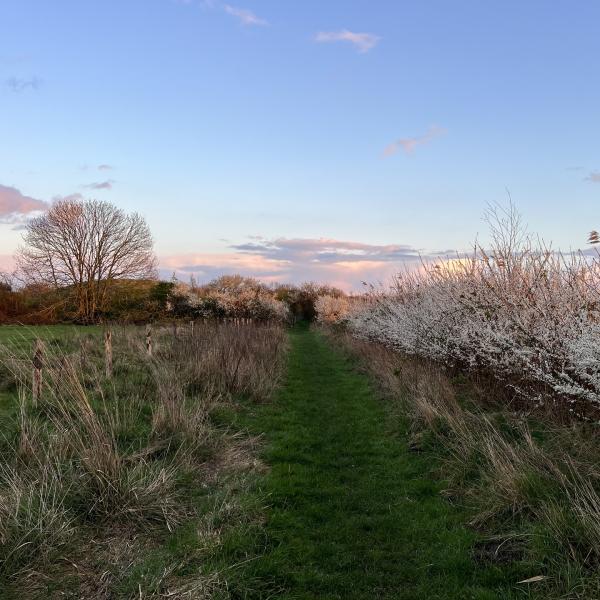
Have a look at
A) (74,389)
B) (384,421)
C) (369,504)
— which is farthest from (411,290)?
(74,389)

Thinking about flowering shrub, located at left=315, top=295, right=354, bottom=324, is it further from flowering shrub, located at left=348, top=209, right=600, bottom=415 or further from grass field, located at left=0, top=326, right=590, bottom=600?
grass field, located at left=0, top=326, right=590, bottom=600

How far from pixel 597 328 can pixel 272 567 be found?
369 centimetres

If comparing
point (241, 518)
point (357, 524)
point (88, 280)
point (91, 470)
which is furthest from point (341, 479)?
point (88, 280)

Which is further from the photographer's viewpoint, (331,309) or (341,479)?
(331,309)

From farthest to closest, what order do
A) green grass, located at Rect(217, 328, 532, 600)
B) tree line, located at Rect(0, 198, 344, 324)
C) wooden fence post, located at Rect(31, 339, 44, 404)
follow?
tree line, located at Rect(0, 198, 344, 324)
wooden fence post, located at Rect(31, 339, 44, 404)
green grass, located at Rect(217, 328, 532, 600)

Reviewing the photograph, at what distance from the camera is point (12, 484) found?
4.17 meters

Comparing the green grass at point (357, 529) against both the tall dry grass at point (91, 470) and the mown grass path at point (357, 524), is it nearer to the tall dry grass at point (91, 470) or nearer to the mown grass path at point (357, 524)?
the mown grass path at point (357, 524)

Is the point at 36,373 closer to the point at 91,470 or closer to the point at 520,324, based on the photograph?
the point at 91,470

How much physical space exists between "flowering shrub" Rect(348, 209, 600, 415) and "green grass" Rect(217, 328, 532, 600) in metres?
1.67

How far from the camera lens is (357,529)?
15.4 feet

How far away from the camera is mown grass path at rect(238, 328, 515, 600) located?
3.72 meters

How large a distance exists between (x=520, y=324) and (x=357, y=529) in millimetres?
3540

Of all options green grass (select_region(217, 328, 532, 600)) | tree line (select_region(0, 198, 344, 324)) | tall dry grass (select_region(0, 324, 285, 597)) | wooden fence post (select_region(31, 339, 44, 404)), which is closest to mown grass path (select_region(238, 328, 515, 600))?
green grass (select_region(217, 328, 532, 600))

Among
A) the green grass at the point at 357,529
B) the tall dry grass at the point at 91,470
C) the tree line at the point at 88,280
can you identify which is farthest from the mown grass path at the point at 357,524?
the tree line at the point at 88,280
